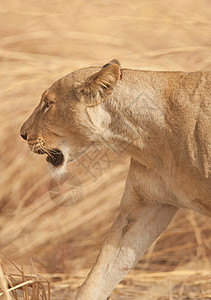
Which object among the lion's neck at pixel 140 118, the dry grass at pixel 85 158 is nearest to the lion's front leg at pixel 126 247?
the lion's neck at pixel 140 118

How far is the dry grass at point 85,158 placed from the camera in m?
4.77

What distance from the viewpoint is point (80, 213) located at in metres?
4.95

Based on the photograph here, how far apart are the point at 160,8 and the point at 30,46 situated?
3.23 feet

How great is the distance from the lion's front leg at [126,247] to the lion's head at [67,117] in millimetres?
373

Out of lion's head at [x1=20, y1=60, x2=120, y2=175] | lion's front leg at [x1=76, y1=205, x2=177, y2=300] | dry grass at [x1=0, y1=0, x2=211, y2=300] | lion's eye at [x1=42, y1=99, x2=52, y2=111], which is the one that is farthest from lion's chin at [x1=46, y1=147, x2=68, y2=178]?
dry grass at [x1=0, y1=0, x2=211, y2=300]

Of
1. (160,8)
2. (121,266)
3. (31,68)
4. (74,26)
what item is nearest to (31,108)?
(31,68)

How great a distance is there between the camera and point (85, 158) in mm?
4668

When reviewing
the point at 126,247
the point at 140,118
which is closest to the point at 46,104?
the point at 140,118

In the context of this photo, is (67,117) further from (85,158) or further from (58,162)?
(85,158)

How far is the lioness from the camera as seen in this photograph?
288 cm

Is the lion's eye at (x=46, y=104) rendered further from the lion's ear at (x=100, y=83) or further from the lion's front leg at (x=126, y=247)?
the lion's front leg at (x=126, y=247)

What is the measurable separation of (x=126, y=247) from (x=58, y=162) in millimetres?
465

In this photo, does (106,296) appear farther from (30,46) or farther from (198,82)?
(30,46)

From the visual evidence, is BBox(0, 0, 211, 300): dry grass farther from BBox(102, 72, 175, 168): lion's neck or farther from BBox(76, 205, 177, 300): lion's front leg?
BBox(102, 72, 175, 168): lion's neck
